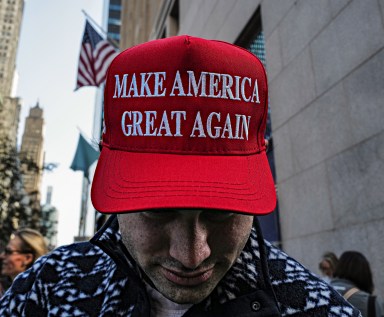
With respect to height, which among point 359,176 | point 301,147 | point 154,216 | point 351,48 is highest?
point 351,48

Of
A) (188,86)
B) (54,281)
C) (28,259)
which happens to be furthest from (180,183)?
(28,259)

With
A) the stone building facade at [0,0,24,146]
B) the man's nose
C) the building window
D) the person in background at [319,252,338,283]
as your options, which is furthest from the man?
the stone building facade at [0,0,24,146]

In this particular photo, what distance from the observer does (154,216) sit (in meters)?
1.18

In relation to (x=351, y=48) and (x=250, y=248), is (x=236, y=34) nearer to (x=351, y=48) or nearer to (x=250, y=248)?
(x=351, y=48)

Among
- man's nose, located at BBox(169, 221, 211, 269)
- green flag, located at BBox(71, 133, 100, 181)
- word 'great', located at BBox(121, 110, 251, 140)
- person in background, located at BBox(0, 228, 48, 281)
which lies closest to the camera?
man's nose, located at BBox(169, 221, 211, 269)

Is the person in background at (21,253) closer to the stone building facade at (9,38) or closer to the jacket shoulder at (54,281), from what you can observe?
the jacket shoulder at (54,281)

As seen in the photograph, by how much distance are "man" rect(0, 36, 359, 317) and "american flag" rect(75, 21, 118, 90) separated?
A: 11126 mm

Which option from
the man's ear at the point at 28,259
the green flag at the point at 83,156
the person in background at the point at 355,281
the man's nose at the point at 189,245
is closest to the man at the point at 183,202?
the man's nose at the point at 189,245

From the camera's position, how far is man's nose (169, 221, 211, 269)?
1134mm

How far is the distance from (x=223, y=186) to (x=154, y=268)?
35cm

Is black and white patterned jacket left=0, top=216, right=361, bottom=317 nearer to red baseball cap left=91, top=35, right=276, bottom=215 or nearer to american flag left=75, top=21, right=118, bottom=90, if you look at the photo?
red baseball cap left=91, top=35, right=276, bottom=215

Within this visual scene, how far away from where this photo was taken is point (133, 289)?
4.53ft

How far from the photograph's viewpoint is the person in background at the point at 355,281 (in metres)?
3.70

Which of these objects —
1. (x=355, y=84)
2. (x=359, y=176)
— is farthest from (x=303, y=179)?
(x=355, y=84)
